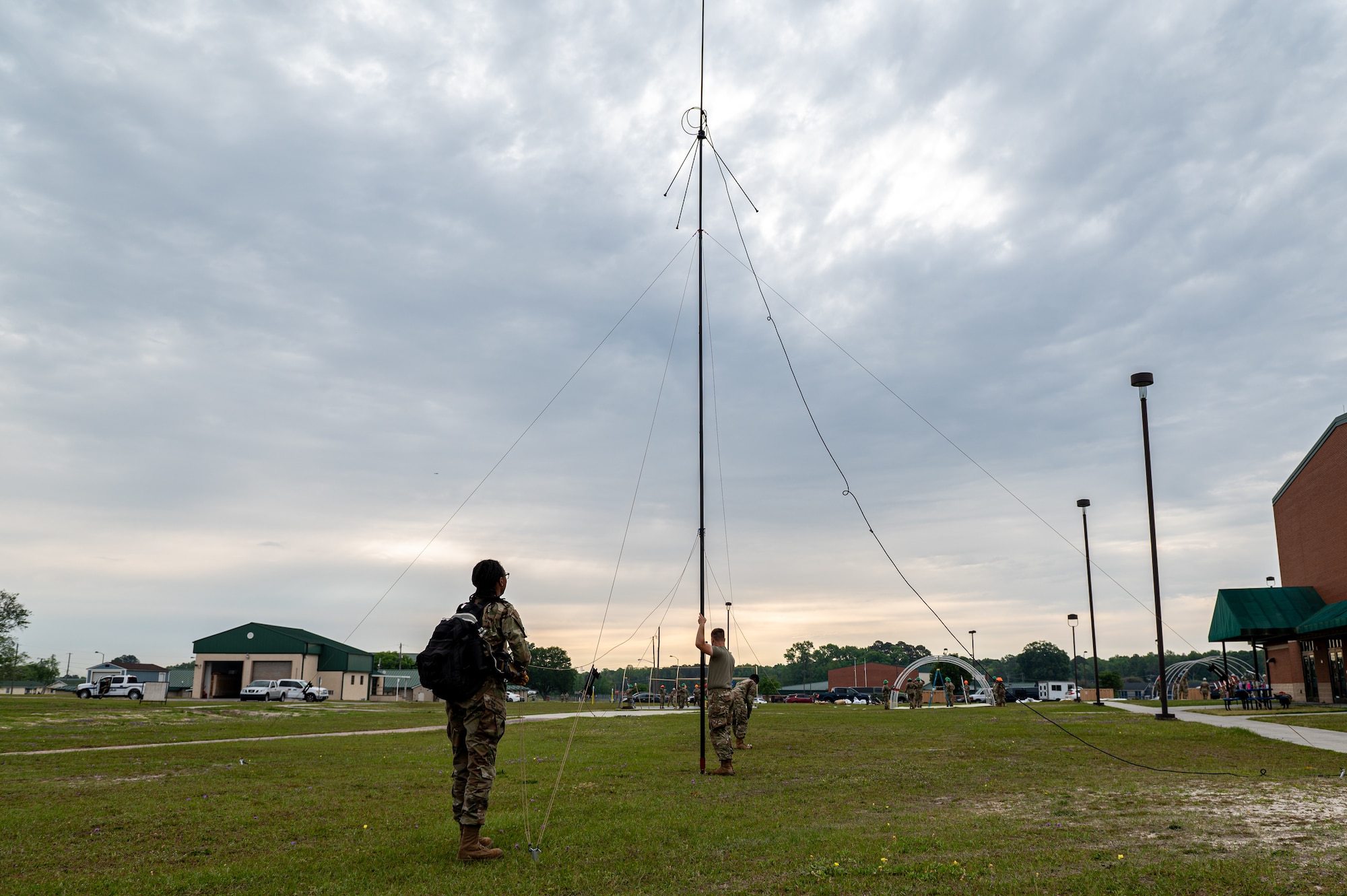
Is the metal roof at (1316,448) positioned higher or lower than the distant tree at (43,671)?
higher

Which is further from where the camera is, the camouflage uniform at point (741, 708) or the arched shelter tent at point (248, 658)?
the arched shelter tent at point (248, 658)

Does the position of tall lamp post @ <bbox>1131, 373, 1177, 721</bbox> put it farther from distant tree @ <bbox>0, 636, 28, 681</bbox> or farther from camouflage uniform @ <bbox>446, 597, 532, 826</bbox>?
distant tree @ <bbox>0, 636, 28, 681</bbox>

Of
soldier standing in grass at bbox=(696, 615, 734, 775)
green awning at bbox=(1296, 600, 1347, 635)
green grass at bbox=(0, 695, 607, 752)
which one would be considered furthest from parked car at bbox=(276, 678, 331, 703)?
green awning at bbox=(1296, 600, 1347, 635)

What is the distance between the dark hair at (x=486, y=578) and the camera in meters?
7.66

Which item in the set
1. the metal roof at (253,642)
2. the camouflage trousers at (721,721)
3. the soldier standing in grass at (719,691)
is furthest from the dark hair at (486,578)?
the metal roof at (253,642)

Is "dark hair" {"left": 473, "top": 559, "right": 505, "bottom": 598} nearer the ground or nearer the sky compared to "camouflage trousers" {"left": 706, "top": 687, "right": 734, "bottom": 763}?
nearer the sky

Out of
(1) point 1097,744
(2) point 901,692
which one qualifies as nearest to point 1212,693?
(2) point 901,692

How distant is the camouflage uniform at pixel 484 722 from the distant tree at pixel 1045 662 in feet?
607

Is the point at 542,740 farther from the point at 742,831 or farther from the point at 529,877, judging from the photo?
the point at 529,877

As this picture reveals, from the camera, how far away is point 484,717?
717cm

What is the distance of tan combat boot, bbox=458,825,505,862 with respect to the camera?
265 inches

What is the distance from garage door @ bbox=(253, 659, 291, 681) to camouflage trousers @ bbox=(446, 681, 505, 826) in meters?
75.8

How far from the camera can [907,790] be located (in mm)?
10445

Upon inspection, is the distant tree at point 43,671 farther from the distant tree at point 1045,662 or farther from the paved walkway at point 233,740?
the distant tree at point 1045,662
